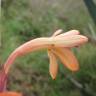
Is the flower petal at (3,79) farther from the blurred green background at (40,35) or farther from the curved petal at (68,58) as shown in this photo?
the blurred green background at (40,35)

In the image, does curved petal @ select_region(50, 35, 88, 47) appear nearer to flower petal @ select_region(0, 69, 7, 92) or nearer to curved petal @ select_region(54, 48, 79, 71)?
curved petal @ select_region(54, 48, 79, 71)

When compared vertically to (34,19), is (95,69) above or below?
below

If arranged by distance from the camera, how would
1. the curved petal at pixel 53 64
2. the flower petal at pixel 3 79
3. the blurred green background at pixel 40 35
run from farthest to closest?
the blurred green background at pixel 40 35 < the curved petal at pixel 53 64 < the flower petal at pixel 3 79

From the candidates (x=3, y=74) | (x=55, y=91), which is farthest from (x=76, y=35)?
(x=55, y=91)

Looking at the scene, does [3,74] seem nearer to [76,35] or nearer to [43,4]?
[76,35]

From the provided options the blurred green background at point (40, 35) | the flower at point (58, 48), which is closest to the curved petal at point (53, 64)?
the flower at point (58, 48)

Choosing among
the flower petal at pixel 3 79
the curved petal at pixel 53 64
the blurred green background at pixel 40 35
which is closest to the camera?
the flower petal at pixel 3 79
